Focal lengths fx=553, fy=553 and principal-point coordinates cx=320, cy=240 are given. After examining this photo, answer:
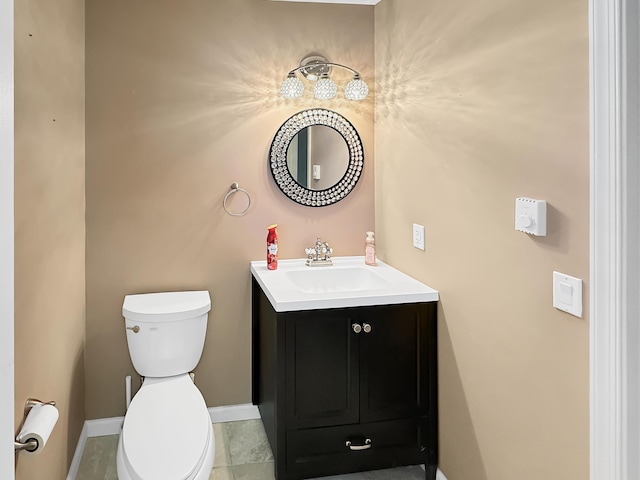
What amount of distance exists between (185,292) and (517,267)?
1746 millimetres

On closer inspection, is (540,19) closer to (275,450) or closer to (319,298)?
(319,298)

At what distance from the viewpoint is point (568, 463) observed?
5.14 feet

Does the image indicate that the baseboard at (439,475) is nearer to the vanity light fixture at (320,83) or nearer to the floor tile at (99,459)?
the floor tile at (99,459)

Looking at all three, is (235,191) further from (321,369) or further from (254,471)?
(254,471)

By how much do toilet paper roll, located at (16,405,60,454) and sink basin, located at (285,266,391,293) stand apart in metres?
1.46

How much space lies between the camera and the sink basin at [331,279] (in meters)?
2.85

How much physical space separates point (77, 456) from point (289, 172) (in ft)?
5.68

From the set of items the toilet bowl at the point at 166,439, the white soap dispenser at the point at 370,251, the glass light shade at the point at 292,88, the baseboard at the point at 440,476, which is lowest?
the baseboard at the point at 440,476

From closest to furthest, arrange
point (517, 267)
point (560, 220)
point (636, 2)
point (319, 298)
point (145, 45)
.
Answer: point (636, 2) → point (560, 220) → point (517, 267) → point (319, 298) → point (145, 45)

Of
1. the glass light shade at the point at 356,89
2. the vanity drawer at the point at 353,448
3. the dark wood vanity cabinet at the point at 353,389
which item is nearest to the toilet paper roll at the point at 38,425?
the dark wood vanity cabinet at the point at 353,389

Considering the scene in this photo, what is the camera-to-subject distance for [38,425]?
1.43 meters

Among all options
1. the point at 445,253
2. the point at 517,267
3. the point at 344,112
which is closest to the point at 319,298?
the point at 445,253
